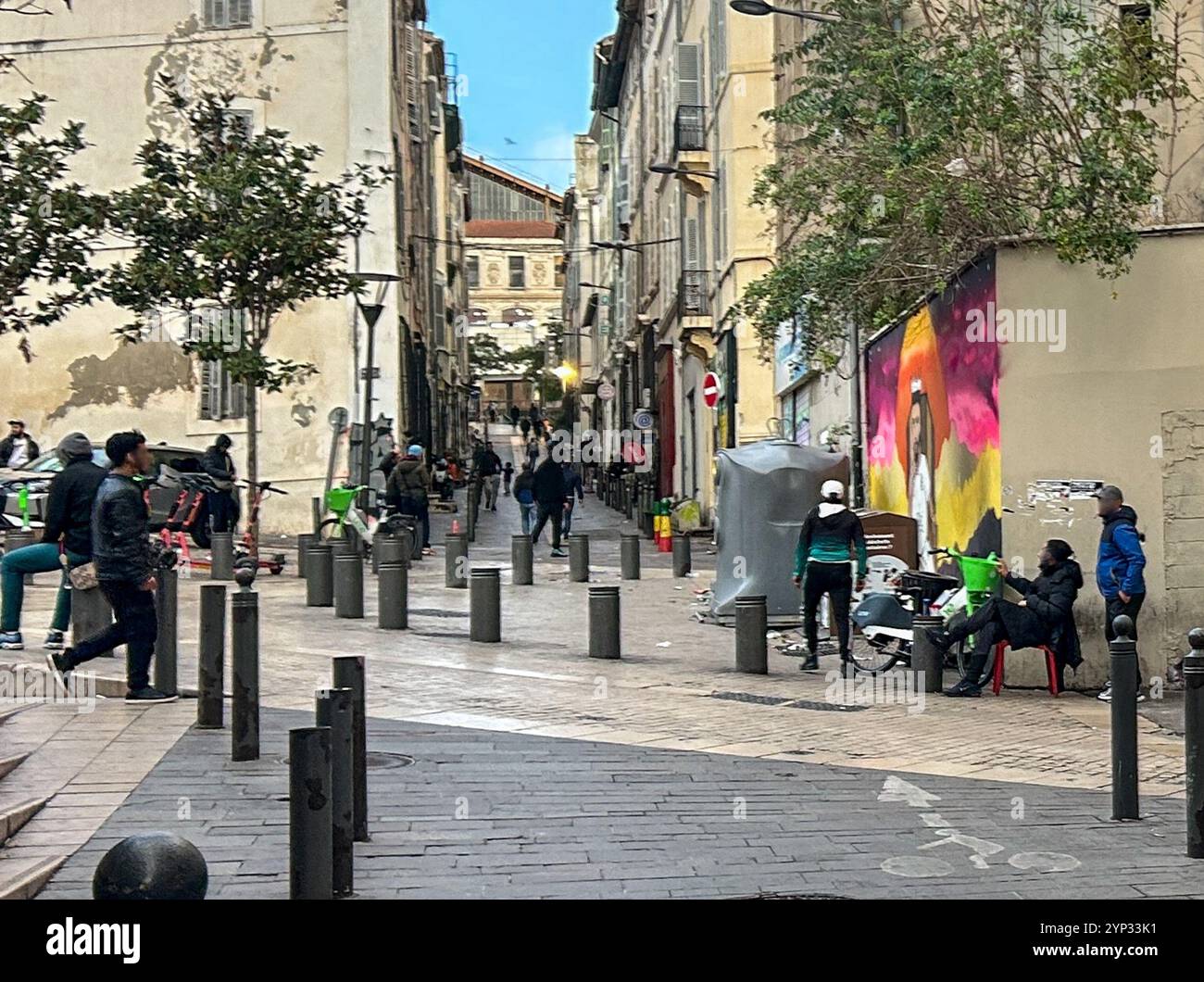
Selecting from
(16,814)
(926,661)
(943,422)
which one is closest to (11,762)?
(16,814)

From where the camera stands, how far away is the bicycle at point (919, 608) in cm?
1380

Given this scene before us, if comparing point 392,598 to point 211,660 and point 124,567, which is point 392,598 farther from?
point 211,660

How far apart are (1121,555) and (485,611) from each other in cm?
573

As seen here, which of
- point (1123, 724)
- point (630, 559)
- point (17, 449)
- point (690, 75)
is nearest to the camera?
point (1123, 724)

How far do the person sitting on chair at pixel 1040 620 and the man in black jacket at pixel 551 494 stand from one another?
566 inches

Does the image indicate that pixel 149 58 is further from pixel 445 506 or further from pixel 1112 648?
pixel 1112 648

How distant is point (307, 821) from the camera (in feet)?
20.0

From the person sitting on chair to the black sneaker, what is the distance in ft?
18.6

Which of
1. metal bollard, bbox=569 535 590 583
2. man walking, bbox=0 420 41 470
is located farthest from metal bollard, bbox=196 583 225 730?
man walking, bbox=0 420 41 470

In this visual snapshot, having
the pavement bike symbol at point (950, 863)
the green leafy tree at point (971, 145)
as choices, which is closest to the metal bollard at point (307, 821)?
the pavement bike symbol at point (950, 863)

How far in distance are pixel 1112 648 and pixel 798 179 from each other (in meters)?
9.48

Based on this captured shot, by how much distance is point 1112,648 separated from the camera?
8320mm

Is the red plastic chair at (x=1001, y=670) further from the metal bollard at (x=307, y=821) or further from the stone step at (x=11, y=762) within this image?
the metal bollard at (x=307, y=821)

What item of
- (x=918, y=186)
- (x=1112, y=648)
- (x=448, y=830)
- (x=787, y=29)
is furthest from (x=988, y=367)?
(x=787, y=29)
